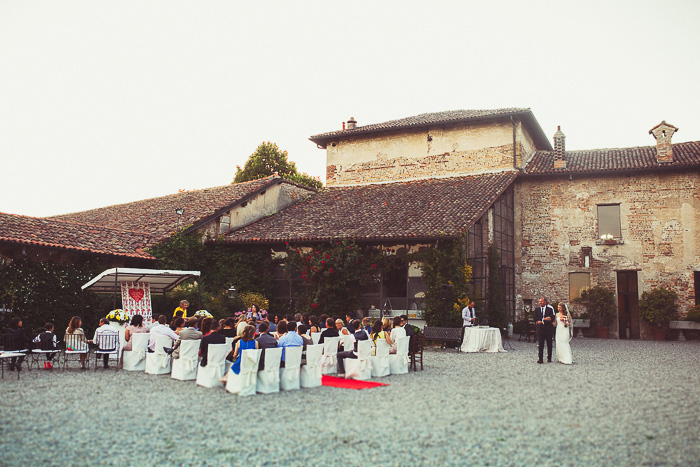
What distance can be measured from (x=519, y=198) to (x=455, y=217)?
22.2 feet

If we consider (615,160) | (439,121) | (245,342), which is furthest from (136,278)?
(615,160)

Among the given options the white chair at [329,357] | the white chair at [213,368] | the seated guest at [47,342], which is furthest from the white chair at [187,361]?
the seated guest at [47,342]

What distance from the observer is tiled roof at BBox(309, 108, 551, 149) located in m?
22.4

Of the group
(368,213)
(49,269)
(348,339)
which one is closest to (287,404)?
(348,339)

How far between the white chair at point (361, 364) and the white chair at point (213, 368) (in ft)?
7.92

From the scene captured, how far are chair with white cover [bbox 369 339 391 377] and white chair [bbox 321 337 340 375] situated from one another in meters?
0.78

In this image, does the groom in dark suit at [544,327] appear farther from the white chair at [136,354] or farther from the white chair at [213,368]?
the white chair at [136,354]

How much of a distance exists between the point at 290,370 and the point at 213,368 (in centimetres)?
122

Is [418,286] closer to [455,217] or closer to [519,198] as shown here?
[455,217]

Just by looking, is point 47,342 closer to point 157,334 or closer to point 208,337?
point 157,334

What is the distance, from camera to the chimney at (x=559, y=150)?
22.4 meters

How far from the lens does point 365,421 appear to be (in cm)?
638

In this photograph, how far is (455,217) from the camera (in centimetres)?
1739

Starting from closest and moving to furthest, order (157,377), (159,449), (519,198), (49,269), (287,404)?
(159,449) → (287,404) → (157,377) → (49,269) → (519,198)
